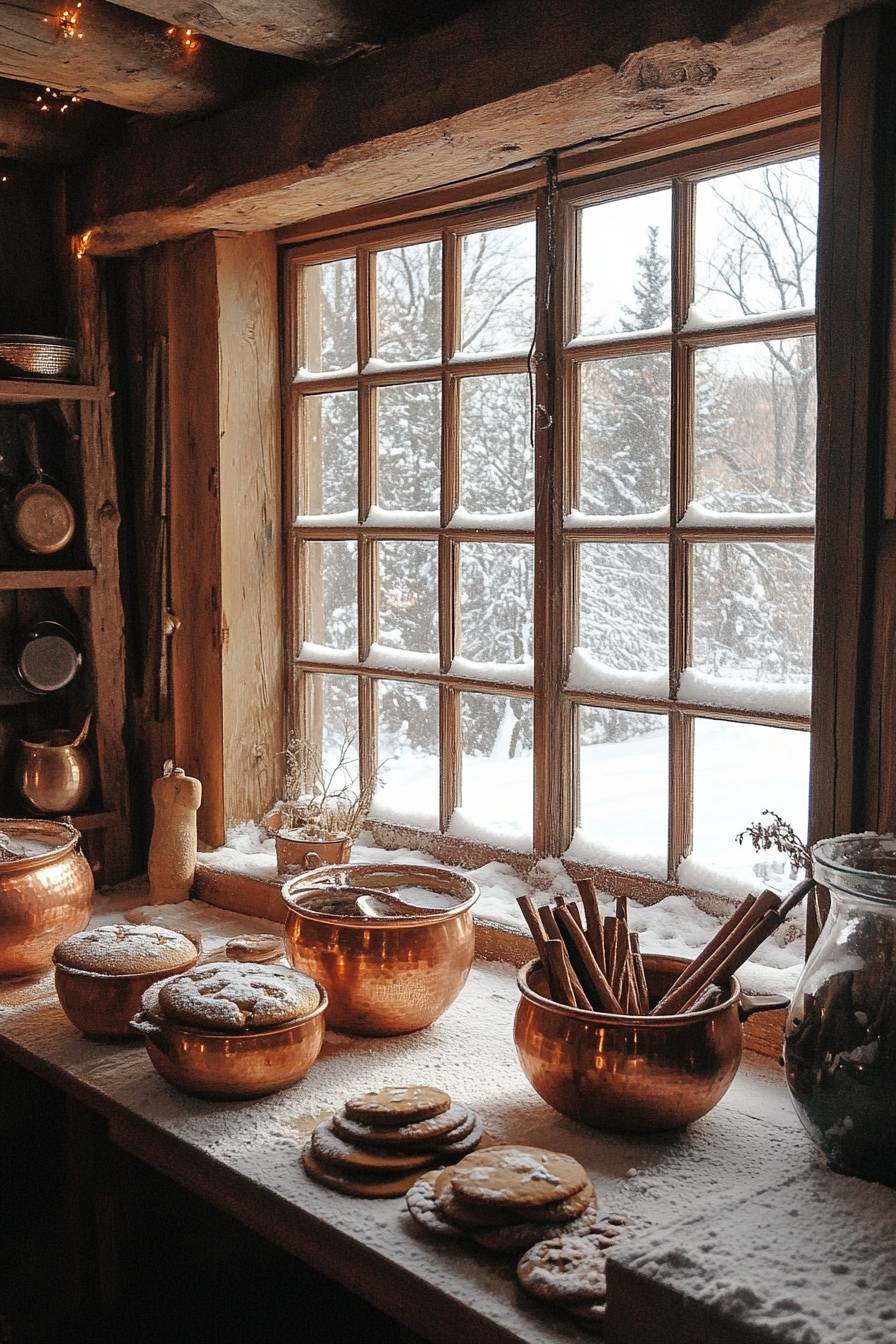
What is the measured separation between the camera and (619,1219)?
4.21 ft

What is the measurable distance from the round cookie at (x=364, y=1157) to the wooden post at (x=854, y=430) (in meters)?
0.67

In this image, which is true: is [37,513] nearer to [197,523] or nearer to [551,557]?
[197,523]

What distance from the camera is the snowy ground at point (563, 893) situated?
1.85m

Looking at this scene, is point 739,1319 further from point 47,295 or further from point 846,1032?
point 47,295

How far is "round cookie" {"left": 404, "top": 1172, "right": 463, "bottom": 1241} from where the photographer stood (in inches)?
50.5

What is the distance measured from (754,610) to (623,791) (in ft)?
1.39

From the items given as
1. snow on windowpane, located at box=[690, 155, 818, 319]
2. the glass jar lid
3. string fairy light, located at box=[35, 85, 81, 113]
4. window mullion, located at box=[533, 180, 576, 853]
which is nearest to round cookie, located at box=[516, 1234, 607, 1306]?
the glass jar lid

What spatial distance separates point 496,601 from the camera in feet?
7.72

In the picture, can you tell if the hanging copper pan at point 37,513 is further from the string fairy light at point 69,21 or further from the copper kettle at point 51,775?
the string fairy light at point 69,21

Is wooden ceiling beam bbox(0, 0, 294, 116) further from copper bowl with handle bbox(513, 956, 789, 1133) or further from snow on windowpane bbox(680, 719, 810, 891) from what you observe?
copper bowl with handle bbox(513, 956, 789, 1133)

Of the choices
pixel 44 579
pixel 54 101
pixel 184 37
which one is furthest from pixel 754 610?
pixel 54 101

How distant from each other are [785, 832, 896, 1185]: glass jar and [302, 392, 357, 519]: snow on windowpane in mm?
1533

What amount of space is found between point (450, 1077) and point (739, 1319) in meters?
0.74

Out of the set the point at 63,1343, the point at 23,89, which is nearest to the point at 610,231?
the point at 23,89
